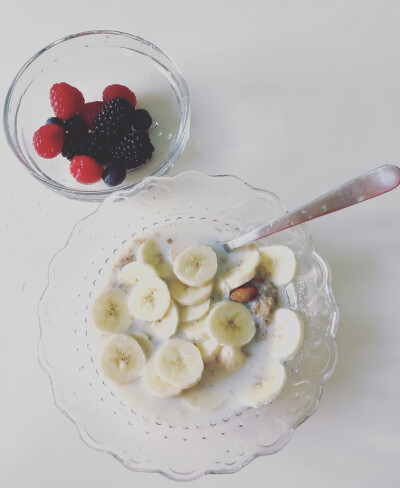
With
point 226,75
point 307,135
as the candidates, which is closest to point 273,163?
point 307,135

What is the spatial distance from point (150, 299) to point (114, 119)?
0.33 meters

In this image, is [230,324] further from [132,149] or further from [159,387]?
[132,149]

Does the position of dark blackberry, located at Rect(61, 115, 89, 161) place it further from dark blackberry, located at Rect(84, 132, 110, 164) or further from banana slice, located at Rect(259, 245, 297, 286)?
banana slice, located at Rect(259, 245, 297, 286)

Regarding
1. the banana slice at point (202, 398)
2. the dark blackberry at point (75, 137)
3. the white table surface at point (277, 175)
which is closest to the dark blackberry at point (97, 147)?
the dark blackberry at point (75, 137)

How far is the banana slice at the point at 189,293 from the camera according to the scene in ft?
3.65

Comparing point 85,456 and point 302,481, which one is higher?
point 85,456

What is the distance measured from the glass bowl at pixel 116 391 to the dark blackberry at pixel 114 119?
0.10 metres

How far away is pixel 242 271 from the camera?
1.11 m

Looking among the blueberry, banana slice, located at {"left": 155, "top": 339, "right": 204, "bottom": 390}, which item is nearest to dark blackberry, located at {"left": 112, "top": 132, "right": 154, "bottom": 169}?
the blueberry

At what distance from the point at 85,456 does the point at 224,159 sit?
0.61 m

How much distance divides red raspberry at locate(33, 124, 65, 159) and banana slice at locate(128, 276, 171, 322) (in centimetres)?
30

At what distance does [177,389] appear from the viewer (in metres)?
1.08

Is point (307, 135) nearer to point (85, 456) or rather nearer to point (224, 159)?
point (224, 159)

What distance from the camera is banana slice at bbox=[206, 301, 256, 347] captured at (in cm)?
108
